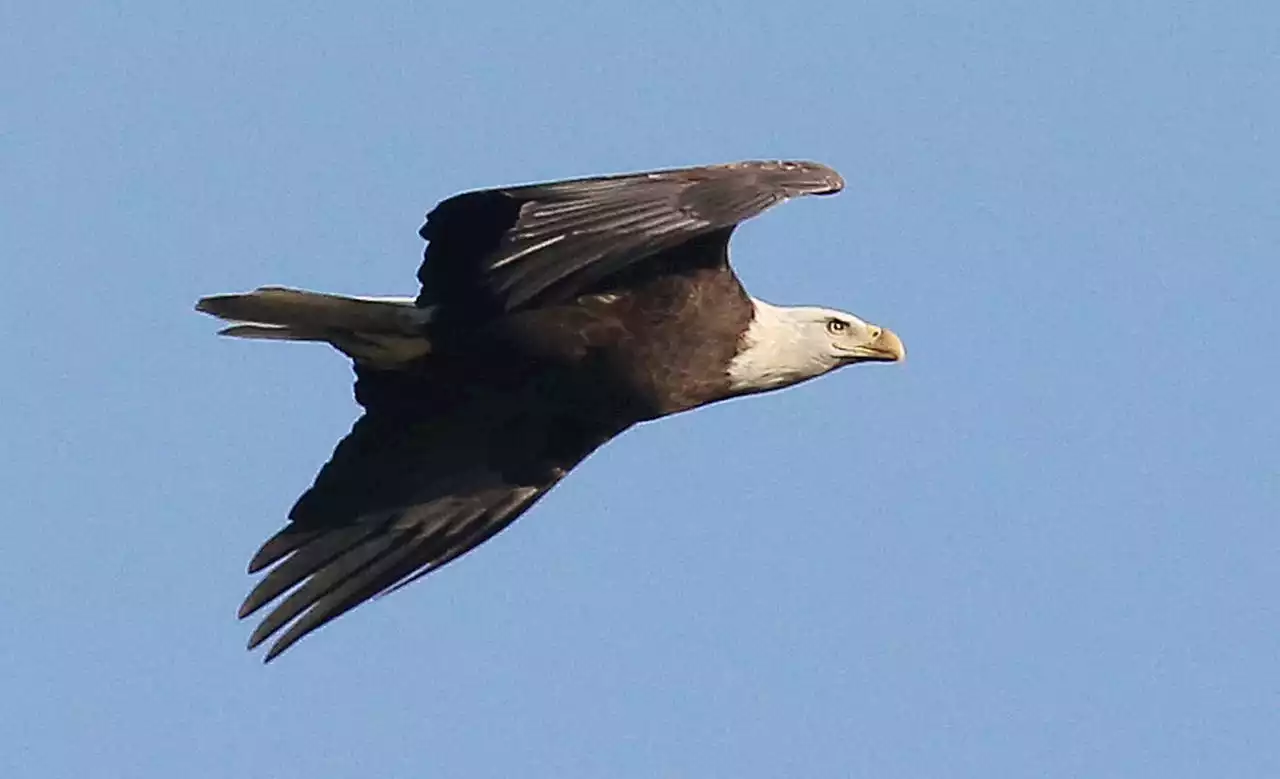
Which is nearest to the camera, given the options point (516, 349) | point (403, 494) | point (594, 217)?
point (594, 217)

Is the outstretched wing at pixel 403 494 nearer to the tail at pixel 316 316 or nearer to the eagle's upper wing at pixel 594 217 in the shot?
the tail at pixel 316 316

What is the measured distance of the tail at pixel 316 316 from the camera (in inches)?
488

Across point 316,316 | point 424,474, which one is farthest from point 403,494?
point 316,316

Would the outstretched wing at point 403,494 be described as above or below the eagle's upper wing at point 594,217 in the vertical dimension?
below

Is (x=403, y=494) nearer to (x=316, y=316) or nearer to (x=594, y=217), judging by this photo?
(x=316, y=316)

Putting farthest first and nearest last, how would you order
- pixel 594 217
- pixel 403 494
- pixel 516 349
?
pixel 403 494
pixel 516 349
pixel 594 217

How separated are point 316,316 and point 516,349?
2.73 ft

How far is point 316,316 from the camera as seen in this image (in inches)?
490

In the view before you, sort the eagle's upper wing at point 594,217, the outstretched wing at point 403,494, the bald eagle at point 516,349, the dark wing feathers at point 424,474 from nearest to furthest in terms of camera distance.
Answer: the eagle's upper wing at point 594,217
the bald eagle at point 516,349
the dark wing feathers at point 424,474
the outstretched wing at point 403,494

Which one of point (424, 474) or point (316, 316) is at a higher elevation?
point (316, 316)

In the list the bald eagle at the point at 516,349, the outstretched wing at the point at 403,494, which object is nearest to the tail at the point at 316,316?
the bald eagle at the point at 516,349

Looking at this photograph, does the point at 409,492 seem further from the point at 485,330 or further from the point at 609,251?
the point at 609,251

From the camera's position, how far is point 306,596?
13008mm

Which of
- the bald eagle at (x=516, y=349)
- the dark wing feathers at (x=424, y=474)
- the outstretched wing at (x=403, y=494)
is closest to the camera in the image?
the bald eagle at (x=516, y=349)
